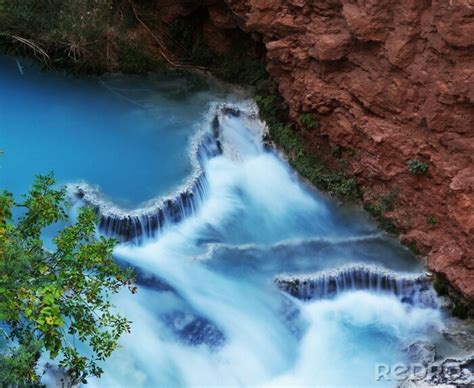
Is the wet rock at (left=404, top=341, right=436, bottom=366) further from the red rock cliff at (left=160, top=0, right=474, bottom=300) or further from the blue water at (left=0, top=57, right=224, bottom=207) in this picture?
the blue water at (left=0, top=57, right=224, bottom=207)

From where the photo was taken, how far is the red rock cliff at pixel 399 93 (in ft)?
28.4

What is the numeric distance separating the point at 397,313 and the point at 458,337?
0.86 meters

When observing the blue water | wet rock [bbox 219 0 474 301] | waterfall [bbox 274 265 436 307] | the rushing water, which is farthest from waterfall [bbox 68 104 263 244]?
wet rock [bbox 219 0 474 301]

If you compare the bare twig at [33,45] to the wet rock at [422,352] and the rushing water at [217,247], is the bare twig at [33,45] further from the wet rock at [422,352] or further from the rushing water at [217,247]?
the wet rock at [422,352]

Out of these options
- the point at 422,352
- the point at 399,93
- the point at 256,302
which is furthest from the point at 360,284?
the point at 399,93

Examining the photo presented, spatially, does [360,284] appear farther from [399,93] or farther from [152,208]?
[152,208]

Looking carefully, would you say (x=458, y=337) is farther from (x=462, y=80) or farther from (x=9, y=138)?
(x=9, y=138)

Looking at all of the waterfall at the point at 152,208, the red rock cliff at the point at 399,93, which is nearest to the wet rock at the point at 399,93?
the red rock cliff at the point at 399,93

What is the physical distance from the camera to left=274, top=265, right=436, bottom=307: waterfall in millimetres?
9250

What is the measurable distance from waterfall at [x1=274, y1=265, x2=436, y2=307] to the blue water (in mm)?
2519

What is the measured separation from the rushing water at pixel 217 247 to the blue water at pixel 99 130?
31mm

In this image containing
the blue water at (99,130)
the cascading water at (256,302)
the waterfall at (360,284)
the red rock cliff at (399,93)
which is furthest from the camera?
the blue water at (99,130)

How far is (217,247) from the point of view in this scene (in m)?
9.60

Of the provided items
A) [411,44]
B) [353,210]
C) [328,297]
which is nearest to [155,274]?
[328,297]
